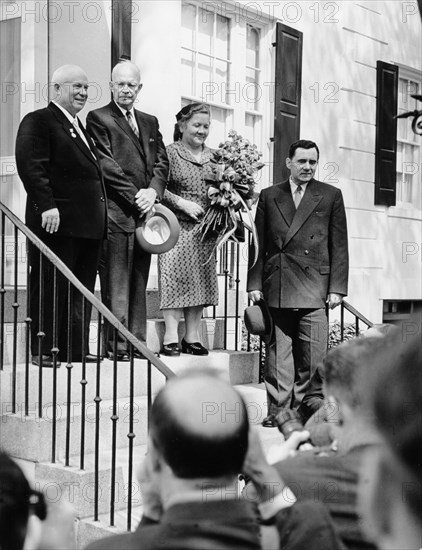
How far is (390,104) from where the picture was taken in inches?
425

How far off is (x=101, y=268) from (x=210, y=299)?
32.0 inches

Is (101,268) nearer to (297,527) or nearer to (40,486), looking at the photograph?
(40,486)

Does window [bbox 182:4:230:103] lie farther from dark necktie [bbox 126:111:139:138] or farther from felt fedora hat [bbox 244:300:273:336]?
felt fedora hat [bbox 244:300:273:336]

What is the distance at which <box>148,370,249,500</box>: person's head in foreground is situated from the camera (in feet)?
4.86

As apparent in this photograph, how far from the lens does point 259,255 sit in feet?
19.1

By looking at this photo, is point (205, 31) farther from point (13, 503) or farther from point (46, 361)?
point (13, 503)

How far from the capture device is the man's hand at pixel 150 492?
154 centimetres

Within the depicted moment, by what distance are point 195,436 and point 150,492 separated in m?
0.15

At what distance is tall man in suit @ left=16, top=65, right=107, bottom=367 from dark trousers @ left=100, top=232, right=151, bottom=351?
0.19 metres

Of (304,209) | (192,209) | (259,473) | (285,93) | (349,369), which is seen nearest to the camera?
(259,473)

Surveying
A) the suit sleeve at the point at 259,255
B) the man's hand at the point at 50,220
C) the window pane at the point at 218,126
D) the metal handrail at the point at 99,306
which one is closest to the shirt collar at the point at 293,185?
the suit sleeve at the point at 259,255

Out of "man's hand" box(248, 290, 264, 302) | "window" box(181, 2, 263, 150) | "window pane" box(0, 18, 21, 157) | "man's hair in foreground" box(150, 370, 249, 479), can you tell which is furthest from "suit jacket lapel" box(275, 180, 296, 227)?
"man's hair in foreground" box(150, 370, 249, 479)

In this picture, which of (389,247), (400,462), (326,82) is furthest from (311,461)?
(389,247)

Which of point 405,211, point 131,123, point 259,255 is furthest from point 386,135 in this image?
point 131,123
